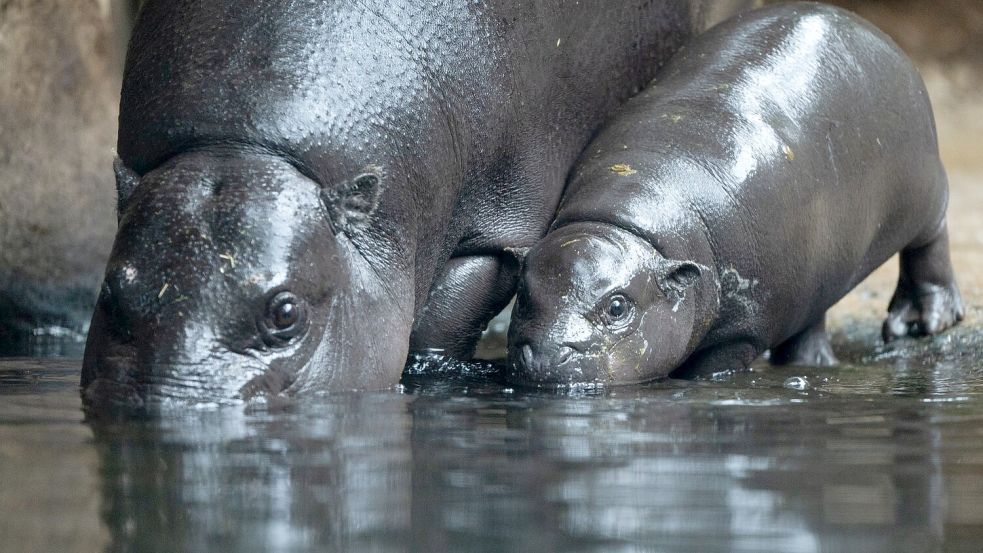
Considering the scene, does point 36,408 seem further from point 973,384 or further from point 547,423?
point 973,384

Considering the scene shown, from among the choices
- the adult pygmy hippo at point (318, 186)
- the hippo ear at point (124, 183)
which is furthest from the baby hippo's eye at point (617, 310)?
the hippo ear at point (124, 183)

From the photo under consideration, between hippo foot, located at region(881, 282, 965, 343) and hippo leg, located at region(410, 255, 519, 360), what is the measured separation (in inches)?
90.4

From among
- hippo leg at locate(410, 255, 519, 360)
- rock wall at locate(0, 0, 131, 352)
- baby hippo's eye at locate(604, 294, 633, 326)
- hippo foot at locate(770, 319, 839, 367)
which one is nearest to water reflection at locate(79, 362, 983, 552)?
baby hippo's eye at locate(604, 294, 633, 326)

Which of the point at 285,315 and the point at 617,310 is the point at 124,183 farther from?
the point at 617,310

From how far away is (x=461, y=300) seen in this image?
5.82m

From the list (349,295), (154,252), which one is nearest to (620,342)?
(349,295)

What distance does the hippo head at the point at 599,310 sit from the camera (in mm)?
5059

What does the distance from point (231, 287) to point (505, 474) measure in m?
A: 1.57

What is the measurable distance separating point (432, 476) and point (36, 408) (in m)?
1.63

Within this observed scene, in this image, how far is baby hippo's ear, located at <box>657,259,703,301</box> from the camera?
5355 mm

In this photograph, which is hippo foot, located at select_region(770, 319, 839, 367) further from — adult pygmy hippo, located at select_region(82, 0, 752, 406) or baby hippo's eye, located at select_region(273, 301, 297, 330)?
baby hippo's eye, located at select_region(273, 301, 297, 330)

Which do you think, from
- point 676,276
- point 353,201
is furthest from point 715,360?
point 353,201

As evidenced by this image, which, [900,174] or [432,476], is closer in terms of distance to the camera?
[432,476]

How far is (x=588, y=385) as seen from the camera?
5.03 metres
